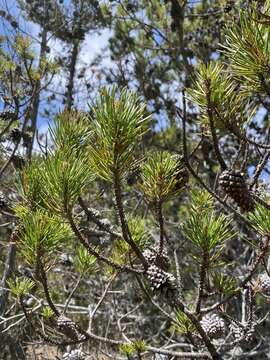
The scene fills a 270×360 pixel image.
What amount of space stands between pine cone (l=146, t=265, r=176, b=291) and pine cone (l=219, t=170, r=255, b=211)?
0.80ft

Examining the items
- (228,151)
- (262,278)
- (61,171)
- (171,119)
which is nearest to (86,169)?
(61,171)

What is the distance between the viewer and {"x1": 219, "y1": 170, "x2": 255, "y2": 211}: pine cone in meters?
1.05

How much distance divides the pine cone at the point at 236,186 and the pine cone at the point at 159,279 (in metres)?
0.24

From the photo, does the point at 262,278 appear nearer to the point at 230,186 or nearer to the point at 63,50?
the point at 230,186

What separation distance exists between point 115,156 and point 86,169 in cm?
9

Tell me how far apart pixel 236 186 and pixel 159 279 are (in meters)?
0.28

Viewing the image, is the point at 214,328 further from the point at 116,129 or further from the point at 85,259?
the point at 116,129

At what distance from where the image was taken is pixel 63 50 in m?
7.02

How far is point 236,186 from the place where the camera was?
1054mm

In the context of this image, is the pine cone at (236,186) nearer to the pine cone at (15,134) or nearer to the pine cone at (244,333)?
the pine cone at (244,333)

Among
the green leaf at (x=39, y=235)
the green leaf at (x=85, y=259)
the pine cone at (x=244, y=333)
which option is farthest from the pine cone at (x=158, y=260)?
the green leaf at (x=85, y=259)

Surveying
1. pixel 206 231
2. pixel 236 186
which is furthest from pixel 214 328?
pixel 236 186

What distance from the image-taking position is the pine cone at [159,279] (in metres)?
1.03

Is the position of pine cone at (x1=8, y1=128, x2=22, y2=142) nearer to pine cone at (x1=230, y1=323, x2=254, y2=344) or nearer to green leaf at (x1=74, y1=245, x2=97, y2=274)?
green leaf at (x1=74, y1=245, x2=97, y2=274)
